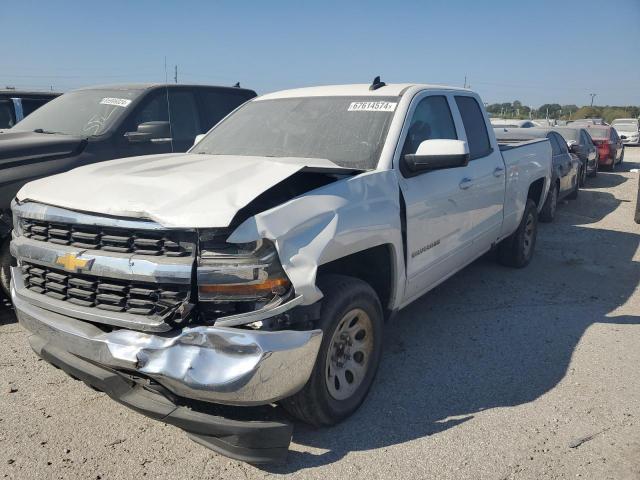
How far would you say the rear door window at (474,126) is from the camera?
4859 millimetres

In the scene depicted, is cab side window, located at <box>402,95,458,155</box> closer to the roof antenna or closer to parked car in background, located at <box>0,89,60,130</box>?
the roof antenna

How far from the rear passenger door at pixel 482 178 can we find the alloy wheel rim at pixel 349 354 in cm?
184

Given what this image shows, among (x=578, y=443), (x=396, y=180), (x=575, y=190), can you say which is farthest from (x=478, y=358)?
(x=575, y=190)

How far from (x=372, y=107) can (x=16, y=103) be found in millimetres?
6310

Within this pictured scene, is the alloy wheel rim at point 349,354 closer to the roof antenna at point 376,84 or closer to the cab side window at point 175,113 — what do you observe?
the roof antenna at point 376,84

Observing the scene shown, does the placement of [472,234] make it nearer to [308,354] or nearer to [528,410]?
[528,410]

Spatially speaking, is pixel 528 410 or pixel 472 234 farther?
pixel 472 234

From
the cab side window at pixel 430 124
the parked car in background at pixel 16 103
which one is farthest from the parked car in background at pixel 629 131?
the parked car in background at pixel 16 103

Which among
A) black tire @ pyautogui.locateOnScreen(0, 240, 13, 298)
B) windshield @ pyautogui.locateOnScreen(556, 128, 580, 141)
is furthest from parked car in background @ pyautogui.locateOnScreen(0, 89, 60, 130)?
windshield @ pyautogui.locateOnScreen(556, 128, 580, 141)

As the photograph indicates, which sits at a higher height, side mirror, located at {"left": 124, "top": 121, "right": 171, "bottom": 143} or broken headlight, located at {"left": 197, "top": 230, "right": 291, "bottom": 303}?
side mirror, located at {"left": 124, "top": 121, "right": 171, "bottom": 143}

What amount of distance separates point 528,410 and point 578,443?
14.6 inches

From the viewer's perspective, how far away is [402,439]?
303 cm

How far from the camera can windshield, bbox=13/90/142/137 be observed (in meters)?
5.82

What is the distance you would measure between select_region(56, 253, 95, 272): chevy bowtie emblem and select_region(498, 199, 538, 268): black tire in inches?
191
